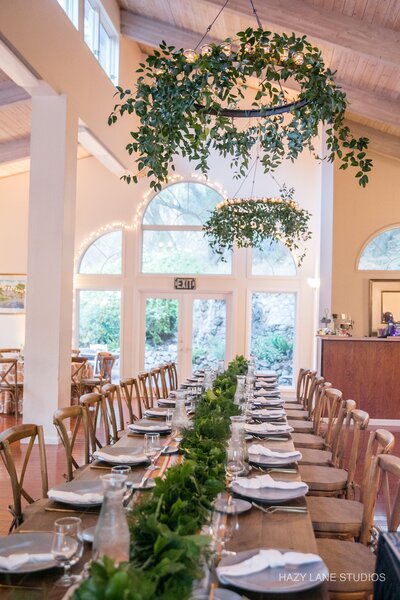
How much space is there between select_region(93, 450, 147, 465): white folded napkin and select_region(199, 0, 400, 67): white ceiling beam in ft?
17.9

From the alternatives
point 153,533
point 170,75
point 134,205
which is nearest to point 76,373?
point 134,205

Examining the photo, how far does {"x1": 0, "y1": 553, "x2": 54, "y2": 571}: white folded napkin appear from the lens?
1.60m

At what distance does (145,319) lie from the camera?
37.4 feet

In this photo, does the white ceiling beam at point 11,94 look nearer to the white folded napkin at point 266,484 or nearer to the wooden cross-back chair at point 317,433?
the wooden cross-back chair at point 317,433

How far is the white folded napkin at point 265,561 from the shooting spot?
157 cm

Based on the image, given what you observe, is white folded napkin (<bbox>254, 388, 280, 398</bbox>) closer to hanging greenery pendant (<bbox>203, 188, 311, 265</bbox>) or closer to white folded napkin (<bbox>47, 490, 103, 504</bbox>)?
hanging greenery pendant (<bbox>203, 188, 311, 265</bbox>)

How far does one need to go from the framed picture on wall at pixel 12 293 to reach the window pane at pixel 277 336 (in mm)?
4554

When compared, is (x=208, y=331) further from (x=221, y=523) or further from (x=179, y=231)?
(x=221, y=523)

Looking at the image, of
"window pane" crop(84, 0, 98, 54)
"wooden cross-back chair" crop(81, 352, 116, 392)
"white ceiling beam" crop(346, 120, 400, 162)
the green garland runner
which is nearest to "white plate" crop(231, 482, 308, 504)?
the green garland runner

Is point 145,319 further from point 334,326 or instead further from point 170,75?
point 170,75

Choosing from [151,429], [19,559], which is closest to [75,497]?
[19,559]

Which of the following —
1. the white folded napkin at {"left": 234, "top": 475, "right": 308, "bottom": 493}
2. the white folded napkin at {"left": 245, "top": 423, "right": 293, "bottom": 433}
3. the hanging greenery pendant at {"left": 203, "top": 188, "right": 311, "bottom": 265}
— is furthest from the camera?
the hanging greenery pendant at {"left": 203, "top": 188, "right": 311, "bottom": 265}

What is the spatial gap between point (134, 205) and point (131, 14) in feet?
11.1

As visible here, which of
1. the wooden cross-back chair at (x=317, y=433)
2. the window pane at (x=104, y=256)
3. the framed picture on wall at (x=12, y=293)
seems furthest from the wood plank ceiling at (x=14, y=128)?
the wooden cross-back chair at (x=317, y=433)
